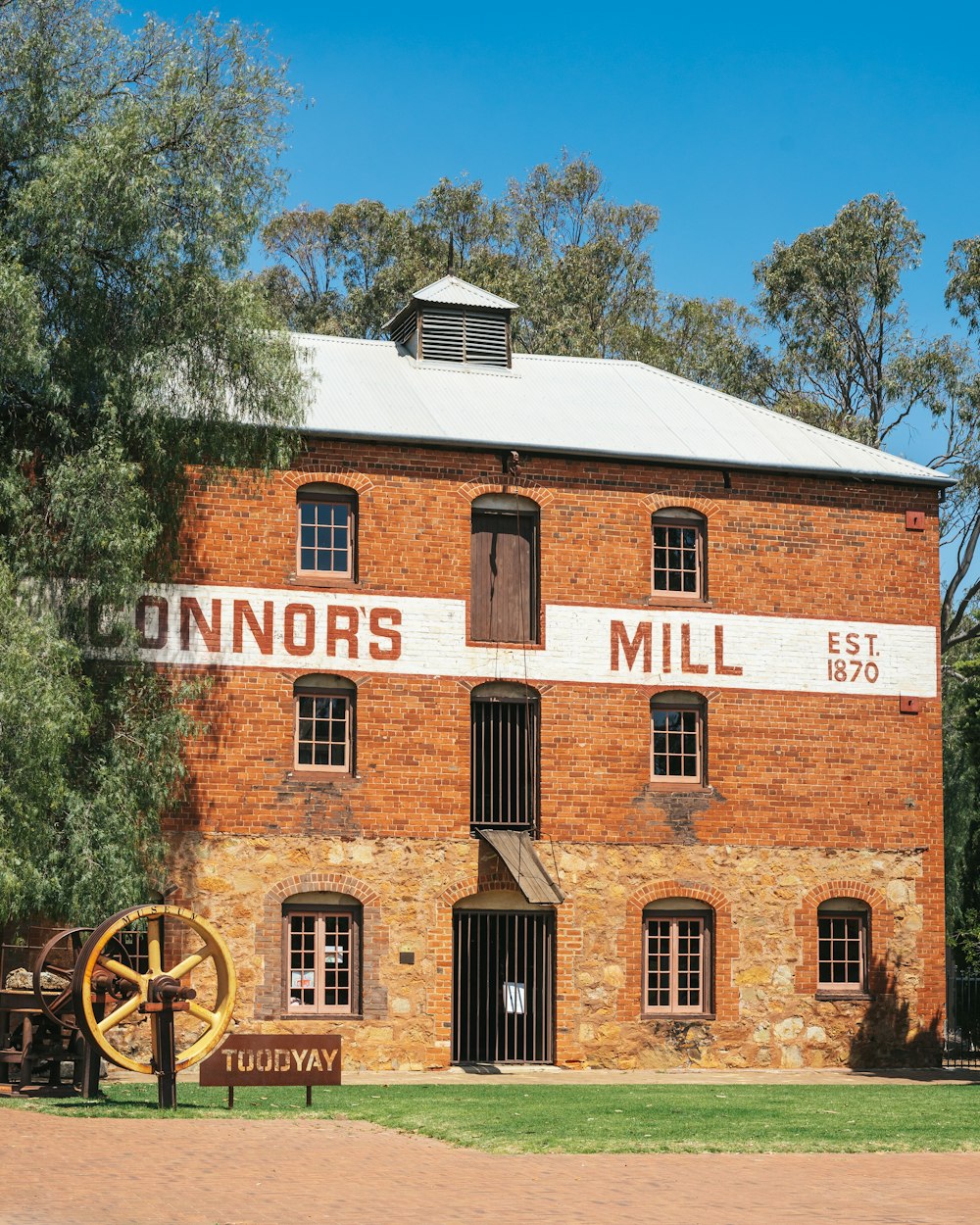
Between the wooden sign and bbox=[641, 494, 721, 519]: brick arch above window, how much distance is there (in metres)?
11.1

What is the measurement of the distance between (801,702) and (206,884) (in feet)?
30.2

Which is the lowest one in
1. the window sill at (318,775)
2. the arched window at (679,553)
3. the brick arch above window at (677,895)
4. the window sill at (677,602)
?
the brick arch above window at (677,895)

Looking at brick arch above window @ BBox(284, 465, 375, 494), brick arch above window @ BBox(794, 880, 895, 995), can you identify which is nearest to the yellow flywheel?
brick arch above window @ BBox(284, 465, 375, 494)

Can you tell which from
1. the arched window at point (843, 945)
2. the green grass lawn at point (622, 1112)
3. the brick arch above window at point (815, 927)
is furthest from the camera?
the arched window at point (843, 945)

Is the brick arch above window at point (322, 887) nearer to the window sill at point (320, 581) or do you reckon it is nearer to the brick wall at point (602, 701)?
the brick wall at point (602, 701)

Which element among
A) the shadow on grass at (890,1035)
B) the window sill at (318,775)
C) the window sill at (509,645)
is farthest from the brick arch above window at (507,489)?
the shadow on grass at (890,1035)

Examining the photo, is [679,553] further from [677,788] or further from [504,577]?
[677,788]

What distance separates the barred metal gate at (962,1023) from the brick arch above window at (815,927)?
2760 millimetres

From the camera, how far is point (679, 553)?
1056 inches

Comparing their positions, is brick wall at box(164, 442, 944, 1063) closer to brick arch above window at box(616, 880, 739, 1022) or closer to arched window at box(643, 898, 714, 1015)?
brick arch above window at box(616, 880, 739, 1022)

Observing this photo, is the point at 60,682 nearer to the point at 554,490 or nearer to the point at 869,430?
the point at 554,490

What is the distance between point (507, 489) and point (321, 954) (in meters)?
7.14

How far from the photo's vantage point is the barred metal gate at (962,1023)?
28328 mm

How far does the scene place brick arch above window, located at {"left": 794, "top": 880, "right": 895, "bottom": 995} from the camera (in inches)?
1029
